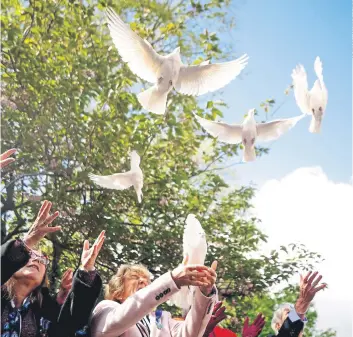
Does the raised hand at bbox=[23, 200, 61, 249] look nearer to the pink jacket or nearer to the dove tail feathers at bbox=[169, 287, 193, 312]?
the pink jacket

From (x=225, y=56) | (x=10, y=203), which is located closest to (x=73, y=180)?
(x=10, y=203)

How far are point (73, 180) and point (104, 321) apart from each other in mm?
3106

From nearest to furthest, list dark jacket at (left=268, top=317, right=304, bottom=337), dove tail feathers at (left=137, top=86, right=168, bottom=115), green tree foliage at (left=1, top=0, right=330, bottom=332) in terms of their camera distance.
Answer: dark jacket at (left=268, top=317, right=304, bottom=337), dove tail feathers at (left=137, top=86, right=168, bottom=115), green tree foliage at (left=1, top=0, right=330, bottom=332)

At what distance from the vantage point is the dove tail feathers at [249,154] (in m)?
2.76

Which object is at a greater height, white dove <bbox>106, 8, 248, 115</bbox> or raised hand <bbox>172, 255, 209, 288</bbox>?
white dove <bbox>106, 8, 248, 115</bbox>

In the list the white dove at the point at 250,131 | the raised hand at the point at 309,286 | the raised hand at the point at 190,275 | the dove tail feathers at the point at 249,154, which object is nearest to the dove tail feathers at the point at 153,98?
the white dove at the point at 250,131

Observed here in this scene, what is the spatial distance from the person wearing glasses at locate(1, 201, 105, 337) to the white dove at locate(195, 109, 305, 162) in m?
1.32

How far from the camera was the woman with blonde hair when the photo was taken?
1397 millimetres

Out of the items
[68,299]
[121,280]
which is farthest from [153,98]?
[68,299]

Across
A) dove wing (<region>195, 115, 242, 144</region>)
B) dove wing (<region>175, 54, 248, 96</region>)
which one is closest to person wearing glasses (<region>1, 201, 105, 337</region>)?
dove wing (<region>175, 54, 248, 96</region>)

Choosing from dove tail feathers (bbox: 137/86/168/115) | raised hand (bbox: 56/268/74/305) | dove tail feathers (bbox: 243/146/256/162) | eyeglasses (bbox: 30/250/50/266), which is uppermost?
dove tail feathers (bbox: 137/86/168/115)

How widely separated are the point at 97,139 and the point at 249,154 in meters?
2.20

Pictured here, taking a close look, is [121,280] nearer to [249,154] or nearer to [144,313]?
[144,313]

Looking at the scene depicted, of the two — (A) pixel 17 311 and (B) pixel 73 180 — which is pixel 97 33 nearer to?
(B) pixel 73 180
